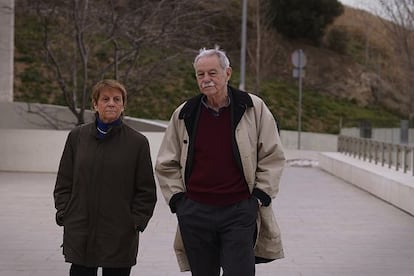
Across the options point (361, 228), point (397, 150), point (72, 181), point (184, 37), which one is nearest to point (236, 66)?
point (184, 37)

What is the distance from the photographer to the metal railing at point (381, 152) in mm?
13508

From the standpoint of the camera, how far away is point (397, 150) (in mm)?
14227

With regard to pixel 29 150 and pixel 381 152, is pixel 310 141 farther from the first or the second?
pixel 29 150

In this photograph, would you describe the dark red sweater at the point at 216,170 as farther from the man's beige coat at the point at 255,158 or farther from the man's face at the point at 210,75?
the man's face at the point at 210,75

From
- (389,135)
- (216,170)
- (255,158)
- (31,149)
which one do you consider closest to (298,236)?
(255,158)

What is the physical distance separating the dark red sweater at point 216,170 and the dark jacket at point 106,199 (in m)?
0.32

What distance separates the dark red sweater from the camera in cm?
440

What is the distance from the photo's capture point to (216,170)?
4.40 meters

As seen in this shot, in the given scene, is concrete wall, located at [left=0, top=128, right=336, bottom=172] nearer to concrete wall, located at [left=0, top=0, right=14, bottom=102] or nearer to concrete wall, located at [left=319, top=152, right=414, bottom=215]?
concrete wall, located at [left=0, top=0, right=14, bottom=102]

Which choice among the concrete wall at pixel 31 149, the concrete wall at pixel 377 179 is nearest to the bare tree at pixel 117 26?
the concrete wall at pixel 31 149

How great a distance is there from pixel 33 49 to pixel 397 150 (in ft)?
87.3

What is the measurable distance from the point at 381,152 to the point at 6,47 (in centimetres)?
1012

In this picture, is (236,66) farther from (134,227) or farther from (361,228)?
(134,227)

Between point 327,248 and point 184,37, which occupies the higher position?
point 184,37
